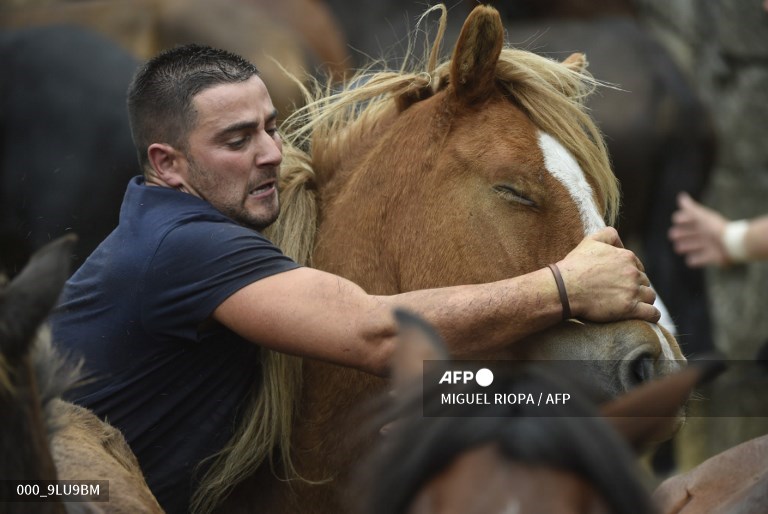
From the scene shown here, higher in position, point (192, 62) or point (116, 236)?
point (192, 62)

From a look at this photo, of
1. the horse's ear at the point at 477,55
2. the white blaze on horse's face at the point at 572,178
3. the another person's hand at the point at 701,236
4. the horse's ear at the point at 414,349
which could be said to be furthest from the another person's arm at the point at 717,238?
the horse's ear at the point at 414,349

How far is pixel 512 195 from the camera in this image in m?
3.03

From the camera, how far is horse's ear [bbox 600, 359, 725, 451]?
1.79 meters

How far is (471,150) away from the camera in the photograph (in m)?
3.10

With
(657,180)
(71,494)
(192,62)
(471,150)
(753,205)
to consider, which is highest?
(192,62)

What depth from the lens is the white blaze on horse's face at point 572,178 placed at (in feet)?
9.87

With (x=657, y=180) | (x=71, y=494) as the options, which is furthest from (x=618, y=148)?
(x=71, y=494)

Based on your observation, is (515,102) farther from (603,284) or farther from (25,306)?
(25,306)

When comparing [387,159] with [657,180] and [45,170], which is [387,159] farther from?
[657,180]

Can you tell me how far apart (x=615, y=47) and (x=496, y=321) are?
4.90 m

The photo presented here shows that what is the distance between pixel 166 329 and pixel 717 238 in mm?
1661

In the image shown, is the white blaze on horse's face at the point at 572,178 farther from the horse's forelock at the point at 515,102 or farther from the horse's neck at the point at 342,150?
the horse's neck at the point at 342,150

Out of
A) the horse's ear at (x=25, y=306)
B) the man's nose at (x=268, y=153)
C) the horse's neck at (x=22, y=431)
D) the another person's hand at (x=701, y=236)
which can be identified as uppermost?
the horse's ear at (x=25, y=306)

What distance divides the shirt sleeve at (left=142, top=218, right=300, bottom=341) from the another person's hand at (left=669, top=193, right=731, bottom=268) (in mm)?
1313
